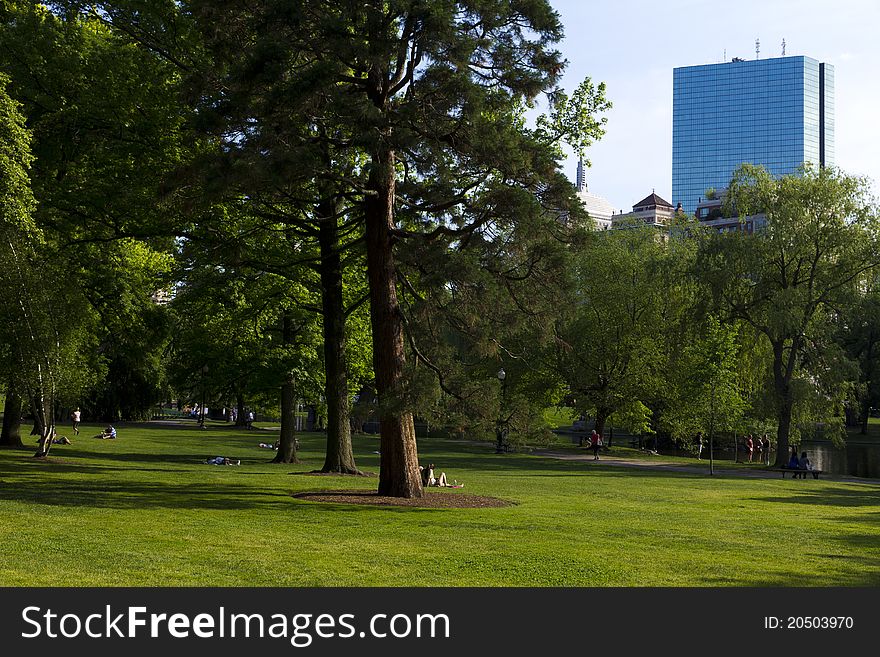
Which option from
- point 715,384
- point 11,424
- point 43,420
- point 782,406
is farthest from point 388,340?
point 782,406

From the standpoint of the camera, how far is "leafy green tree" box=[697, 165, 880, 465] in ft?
145

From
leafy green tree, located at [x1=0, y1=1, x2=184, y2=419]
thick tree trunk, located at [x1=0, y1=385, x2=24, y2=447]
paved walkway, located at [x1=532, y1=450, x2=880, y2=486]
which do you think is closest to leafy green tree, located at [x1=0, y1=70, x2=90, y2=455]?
leafy green tree, located at [x1=0, y1=1, x2=184, y2=419]

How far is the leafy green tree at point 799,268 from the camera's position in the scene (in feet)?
145

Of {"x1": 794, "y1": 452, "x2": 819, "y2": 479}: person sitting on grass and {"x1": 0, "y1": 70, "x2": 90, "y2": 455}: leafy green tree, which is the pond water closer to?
{"x1": 794, "y1": 452, "x2": 819, "y2": 479}: person sitting on grass

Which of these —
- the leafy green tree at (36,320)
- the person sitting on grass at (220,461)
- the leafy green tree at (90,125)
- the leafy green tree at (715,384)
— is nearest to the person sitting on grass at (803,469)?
the leafy green tree at (715,384)

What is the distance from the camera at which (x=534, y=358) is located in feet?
182

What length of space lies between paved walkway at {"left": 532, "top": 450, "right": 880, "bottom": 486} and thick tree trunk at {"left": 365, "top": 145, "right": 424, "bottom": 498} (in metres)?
22.0

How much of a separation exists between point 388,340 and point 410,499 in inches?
138

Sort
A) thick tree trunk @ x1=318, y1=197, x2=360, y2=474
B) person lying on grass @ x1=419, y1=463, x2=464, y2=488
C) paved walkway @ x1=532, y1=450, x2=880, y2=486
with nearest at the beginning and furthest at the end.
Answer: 1. person lying on grass @ x1=419, y1=463, x2=464, y2=488
2. thick tree trunk @ x1=318, y1=197, x2=360, y2=474
3. paved walkway @ x1=532, y1=450, x2=880, y2=486

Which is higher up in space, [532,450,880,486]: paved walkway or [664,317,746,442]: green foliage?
[664,317,746,442]: green foliage

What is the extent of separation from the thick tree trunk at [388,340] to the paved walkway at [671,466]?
21997 mm

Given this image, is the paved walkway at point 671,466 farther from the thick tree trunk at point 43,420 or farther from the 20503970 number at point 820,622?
the 20503970 number at point 820,622

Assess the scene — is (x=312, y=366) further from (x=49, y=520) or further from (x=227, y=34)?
(x=49, y=520)

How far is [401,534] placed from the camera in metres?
15.5
